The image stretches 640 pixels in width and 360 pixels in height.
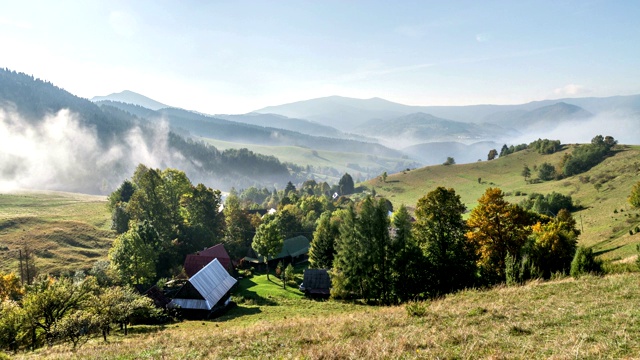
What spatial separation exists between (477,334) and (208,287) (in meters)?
34.3

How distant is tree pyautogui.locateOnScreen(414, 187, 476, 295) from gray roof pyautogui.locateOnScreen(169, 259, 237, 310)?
24.9m

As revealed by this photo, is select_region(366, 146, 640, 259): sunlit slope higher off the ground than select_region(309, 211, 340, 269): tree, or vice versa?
select_region(366, 146, 640, 259): sunlit slope

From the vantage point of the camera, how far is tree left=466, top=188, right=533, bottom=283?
34.1 m

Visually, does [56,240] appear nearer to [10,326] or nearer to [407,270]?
[10,326]

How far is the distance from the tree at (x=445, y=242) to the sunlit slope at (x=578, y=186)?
20.0 meters

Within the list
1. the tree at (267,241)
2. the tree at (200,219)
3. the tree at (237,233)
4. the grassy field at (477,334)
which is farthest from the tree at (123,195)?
the grassy field at (477,334)

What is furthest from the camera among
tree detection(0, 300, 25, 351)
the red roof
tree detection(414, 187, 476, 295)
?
the red roof

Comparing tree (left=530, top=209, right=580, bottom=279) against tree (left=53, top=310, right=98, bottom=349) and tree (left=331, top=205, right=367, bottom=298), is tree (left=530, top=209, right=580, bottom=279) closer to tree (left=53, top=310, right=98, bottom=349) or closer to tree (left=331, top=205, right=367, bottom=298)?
tree (left=331, top=205, right=367, bottom=298)

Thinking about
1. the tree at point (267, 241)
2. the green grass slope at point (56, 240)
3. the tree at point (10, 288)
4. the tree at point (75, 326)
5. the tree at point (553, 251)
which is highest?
the tree at point (553, 251)

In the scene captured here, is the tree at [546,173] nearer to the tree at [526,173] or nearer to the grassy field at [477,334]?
the tree at [526,173]

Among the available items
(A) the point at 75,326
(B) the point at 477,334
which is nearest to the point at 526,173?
(B) the point at 477,334

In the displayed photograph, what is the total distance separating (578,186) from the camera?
102 metres

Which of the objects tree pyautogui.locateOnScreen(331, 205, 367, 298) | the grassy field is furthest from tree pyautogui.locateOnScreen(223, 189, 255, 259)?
the grassy field

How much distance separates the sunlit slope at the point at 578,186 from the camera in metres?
54.8
